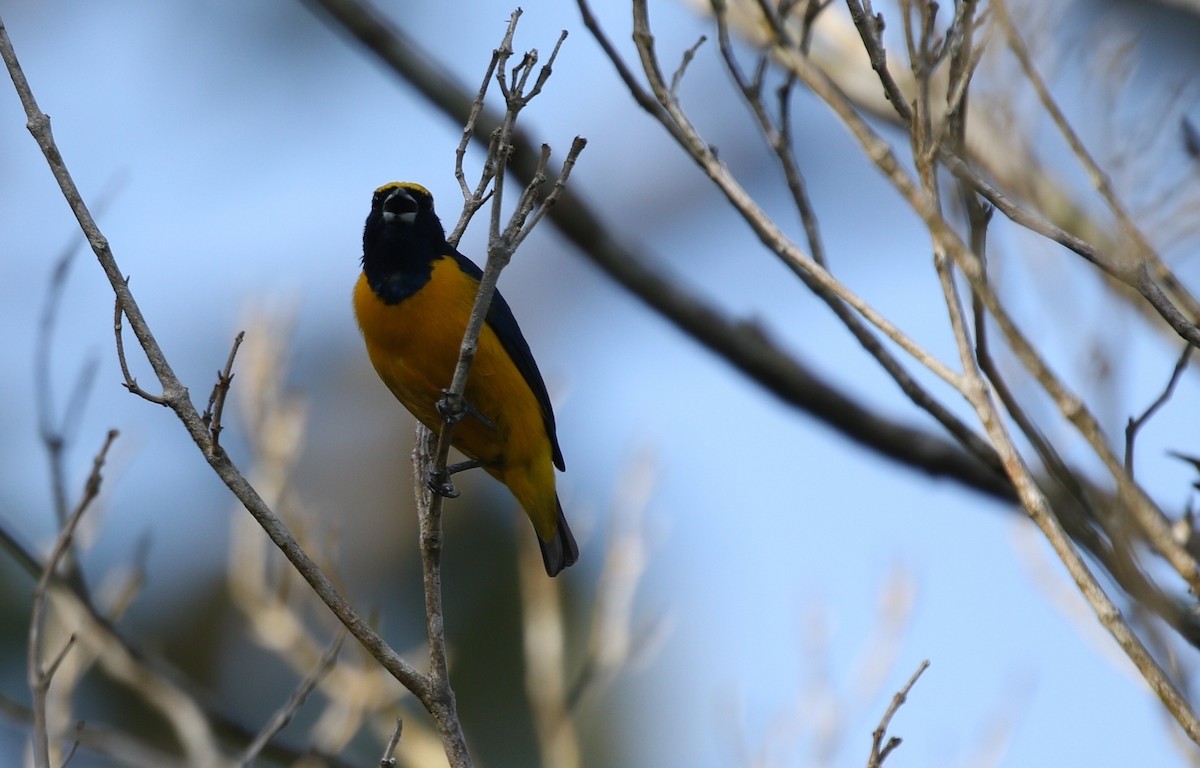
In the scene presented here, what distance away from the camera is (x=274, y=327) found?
19.3 feet

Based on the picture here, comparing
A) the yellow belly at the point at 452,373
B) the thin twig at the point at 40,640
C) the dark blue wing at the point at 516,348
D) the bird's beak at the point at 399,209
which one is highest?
the bird's beak at the point at 399,209

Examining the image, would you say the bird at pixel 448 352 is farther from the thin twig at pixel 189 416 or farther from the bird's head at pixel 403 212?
the thin twig at pixel 189 416

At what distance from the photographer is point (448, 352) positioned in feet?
17.0

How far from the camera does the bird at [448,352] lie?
525 centimetres

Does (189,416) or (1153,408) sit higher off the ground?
(1153,408)

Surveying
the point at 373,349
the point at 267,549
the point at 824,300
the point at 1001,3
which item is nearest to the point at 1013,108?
the point at 1001,3

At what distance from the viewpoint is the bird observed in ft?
17.2

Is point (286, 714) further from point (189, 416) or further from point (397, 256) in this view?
point (397, 256)

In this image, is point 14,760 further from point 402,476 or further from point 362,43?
point 362,43

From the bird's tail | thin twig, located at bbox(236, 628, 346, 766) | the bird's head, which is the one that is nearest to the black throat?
the bird's head

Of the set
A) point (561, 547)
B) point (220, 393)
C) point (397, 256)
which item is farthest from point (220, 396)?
point (561, 547)

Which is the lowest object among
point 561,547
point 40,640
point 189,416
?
point 40,640

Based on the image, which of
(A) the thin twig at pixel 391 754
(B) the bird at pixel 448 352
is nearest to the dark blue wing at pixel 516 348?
(B) the bird at pixel 448 352

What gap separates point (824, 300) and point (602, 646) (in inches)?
83.6
